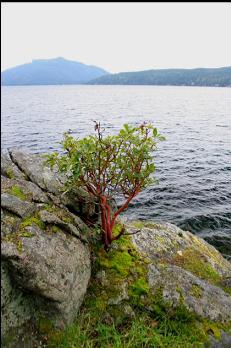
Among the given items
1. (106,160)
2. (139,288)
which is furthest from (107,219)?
(139,288)

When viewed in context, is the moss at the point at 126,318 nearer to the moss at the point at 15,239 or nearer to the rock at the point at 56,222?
the rock at the point at 56,222

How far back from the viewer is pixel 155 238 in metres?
12.7

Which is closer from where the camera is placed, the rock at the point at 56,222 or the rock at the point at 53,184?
the rock at the point at 56,222

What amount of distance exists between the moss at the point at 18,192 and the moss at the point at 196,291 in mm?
5936

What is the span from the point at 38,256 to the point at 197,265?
6715 mm

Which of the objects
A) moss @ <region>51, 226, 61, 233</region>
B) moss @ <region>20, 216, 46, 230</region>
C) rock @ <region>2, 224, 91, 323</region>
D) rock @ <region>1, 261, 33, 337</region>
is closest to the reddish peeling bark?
rock @ <region>2, 224, 91, 323</region>

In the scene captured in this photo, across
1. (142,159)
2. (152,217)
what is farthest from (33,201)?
(152,217)

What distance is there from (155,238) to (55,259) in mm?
5673

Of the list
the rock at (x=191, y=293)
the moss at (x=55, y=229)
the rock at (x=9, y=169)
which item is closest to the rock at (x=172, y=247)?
the rock at (x=191, y=293)

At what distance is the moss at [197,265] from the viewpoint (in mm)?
11414

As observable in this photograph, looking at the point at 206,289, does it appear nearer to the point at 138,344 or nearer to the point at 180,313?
the point at 180,313

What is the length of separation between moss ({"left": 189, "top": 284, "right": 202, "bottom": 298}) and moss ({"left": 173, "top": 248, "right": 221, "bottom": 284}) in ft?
4.62

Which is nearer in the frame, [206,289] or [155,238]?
[206,289]

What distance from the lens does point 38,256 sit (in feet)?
25.3
